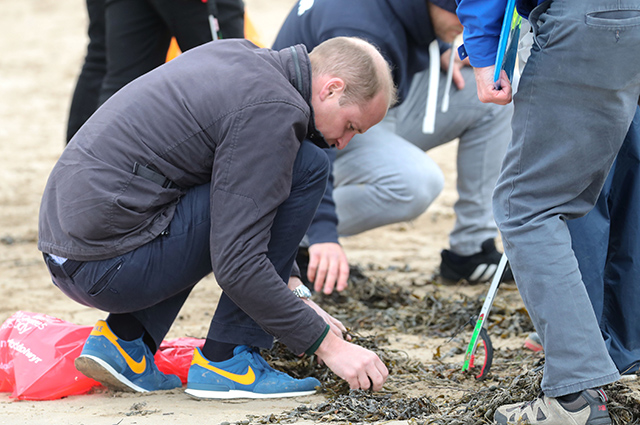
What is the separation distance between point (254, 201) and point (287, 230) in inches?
12.1

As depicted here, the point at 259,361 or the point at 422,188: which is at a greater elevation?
the point at 259,361

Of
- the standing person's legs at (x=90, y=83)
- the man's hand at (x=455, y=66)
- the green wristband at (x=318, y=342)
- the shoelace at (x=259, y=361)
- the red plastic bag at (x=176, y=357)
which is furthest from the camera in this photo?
the standing person's legs at (x=90, y=83)

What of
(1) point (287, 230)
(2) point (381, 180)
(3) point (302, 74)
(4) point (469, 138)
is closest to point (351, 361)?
(1) point (287, 230)

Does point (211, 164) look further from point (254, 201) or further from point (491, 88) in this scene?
point (491, 88)

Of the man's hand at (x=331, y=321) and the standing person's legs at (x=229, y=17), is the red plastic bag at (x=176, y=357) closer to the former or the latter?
the man's hand at (x=331, y=321)

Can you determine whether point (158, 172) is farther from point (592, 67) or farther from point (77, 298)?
point (592, 67)

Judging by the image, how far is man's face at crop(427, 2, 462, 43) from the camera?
3.16 m

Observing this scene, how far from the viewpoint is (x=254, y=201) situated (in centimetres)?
205

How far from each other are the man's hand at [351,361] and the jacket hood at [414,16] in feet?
4.99

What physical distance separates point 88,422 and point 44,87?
8182mm

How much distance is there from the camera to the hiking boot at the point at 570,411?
6.03 feet

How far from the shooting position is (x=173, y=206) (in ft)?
7.44

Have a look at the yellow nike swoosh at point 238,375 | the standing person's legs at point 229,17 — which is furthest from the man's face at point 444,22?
the yellow nike swoosh at point 238,375

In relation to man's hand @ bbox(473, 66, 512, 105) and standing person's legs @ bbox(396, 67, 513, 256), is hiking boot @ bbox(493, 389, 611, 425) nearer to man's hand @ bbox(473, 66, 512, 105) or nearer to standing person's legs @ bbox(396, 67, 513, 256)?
man's hand @ bbox(473, 66, 512, 105)
